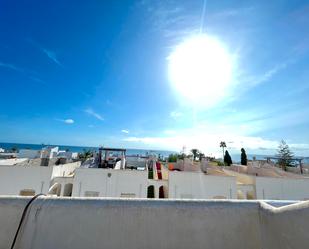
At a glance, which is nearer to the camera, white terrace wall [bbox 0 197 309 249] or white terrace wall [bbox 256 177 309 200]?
white terrace wall [bbox 0 197 309 249]

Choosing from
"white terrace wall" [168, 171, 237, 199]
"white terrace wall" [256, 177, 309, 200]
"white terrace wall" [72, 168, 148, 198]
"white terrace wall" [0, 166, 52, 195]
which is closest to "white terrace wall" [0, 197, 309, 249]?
"white terrace wall" [72, 168, 148, 198]

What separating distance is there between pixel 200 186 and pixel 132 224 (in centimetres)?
1400

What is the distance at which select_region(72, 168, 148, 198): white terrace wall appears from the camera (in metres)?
14.8

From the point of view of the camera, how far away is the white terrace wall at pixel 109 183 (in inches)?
581

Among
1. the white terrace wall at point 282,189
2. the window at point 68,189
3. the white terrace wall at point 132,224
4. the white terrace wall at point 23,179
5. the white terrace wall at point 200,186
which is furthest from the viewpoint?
the window at point 68,189

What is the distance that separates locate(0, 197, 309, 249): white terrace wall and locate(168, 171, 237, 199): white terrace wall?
13.2m

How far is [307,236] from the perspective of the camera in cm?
176

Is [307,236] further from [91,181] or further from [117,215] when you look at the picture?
[91,181]

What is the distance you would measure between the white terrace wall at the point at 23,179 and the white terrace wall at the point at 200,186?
9.57 meters

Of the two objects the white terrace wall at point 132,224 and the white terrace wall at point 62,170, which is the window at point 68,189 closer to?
the white terrace wall at point 62,170

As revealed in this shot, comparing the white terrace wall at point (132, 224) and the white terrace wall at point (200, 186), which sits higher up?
the white terrace wall at point (132, 224)

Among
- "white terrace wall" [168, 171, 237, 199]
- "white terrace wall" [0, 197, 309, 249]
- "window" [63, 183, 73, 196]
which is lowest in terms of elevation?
"window" [63, 183, 73, 196]

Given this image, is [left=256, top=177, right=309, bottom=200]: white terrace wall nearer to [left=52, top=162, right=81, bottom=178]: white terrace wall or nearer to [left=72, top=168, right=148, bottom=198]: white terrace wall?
[left=72, top=168, right=148, bottom=198]: white terrace wall

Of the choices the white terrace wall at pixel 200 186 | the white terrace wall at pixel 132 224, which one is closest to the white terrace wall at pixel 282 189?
the white terrace wall at pixel 200 186
